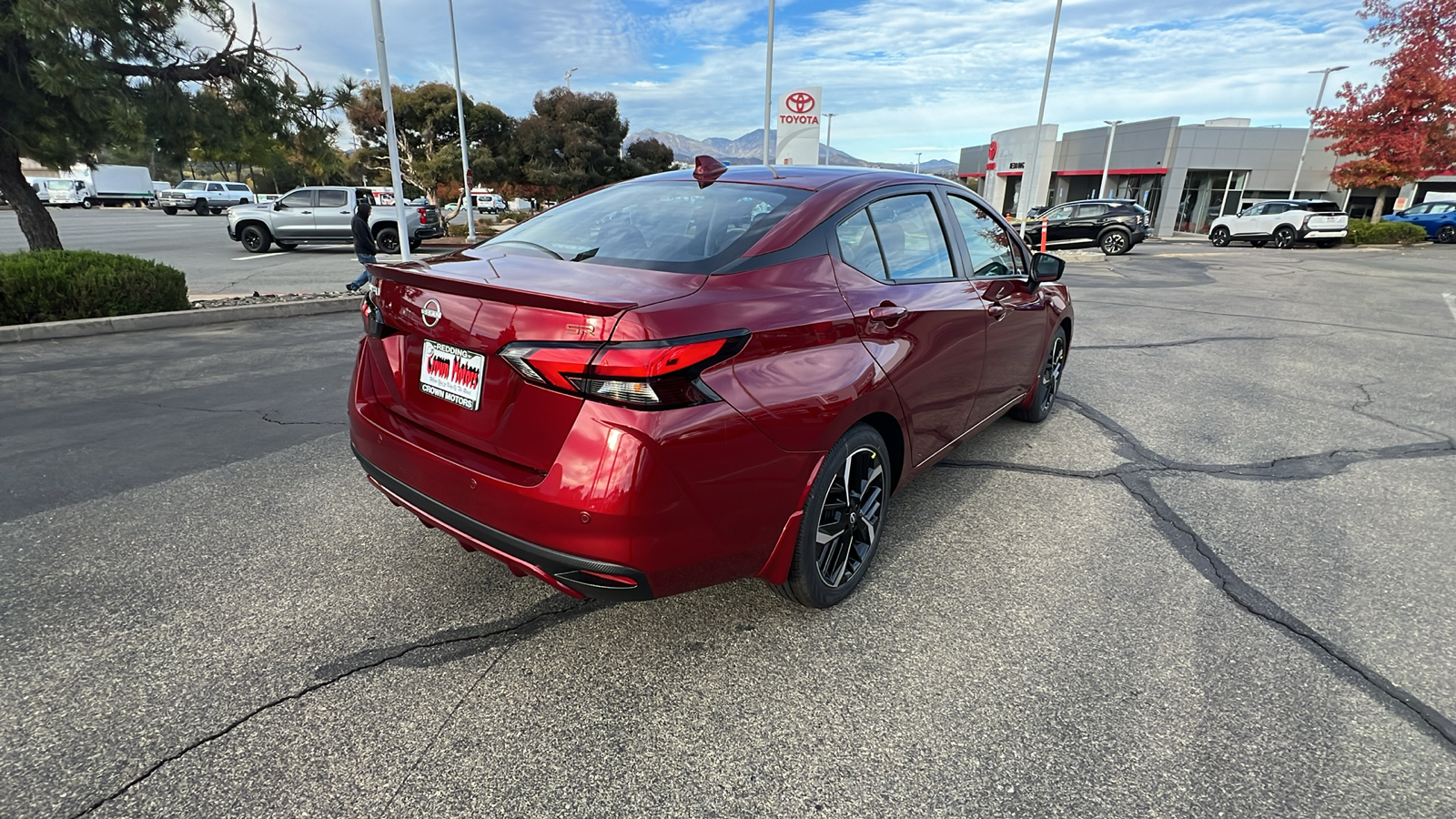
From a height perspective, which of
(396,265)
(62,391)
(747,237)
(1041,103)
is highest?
(1041,103)

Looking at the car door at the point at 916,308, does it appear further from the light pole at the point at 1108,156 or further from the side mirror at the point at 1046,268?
the light pole at the point at 1108,156

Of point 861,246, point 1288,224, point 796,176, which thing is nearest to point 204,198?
point 796,176

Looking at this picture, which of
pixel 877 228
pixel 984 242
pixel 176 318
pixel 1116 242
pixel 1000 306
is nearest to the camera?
pixel 877 228

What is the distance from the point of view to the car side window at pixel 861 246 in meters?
2.72

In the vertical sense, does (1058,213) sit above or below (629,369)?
above

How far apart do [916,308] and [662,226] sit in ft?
3.61

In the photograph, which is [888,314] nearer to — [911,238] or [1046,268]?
[911,238]

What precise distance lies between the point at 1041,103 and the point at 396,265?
85.7 feet

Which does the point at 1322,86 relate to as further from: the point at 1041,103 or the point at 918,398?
the point at 918,398

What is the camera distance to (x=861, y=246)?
111 inches

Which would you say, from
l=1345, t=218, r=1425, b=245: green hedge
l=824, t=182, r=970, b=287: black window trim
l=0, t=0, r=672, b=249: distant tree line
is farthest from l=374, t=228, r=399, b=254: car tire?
l=1345, t=218, r=1425, b=245: green hedge

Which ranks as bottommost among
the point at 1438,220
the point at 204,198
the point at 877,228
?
the point at 204,198

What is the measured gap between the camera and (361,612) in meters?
2.67

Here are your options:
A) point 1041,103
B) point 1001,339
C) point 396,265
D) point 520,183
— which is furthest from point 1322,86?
point 396,265
